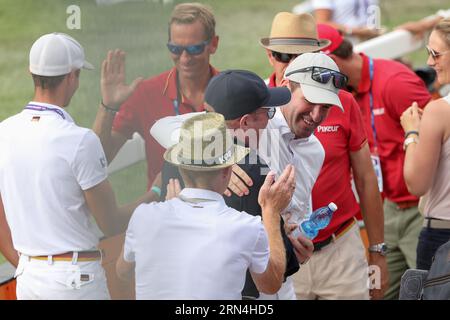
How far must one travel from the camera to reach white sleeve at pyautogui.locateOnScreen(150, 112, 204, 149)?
123 inches

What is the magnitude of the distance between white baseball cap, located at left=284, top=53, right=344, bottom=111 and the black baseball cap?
0.24m

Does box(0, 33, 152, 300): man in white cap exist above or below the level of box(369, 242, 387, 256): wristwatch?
above

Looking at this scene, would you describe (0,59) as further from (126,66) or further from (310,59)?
(310,59)

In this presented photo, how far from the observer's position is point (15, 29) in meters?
3.93

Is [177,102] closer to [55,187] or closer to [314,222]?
[55,187]

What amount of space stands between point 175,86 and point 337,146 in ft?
2.83

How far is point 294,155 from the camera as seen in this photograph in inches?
131

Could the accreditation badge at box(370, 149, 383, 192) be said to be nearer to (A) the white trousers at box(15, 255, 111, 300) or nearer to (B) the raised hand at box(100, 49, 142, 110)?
(B) the raised hand at box(100, 49, 142, 110)

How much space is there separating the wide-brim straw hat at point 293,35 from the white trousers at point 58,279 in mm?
1147

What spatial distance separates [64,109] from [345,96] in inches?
48.4

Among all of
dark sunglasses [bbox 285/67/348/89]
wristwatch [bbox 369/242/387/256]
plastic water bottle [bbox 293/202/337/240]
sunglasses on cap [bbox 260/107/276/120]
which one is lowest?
wristwatch [bbox 369/242/387/256]

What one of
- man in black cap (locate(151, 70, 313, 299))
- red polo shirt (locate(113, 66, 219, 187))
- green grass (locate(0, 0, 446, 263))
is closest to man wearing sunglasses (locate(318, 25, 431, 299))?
green grass (locate(0, 0, 446, 263))

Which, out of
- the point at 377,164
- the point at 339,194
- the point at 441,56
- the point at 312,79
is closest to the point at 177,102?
the point at 312,79
